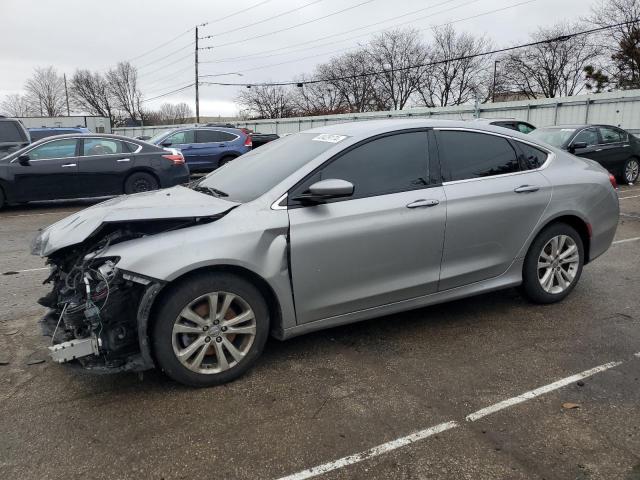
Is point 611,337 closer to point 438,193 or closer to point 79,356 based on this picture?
point 438,193

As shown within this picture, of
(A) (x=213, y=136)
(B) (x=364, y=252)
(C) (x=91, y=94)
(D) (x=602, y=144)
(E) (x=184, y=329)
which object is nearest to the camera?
(E) (x=184, y=329)

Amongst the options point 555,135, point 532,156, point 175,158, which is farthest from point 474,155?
point 555,135

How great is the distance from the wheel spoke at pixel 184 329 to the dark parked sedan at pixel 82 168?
841 cm

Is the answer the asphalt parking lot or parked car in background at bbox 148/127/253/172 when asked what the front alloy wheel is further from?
parked car in background at bbox 148/127/253/172

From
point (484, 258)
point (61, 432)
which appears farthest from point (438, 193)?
point (61, 432)

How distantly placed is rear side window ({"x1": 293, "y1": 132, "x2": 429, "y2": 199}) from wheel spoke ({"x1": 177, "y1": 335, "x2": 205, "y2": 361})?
3.73 feet

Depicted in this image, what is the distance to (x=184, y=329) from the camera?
3104mm

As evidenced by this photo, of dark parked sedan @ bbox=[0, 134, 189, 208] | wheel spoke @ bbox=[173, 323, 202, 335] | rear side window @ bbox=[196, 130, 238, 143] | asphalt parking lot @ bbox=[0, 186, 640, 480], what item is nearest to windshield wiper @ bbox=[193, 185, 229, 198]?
wheel spoke @ bbox=[173, 323, 202, 335]

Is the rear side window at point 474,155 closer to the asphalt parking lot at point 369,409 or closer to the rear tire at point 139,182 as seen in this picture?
the asphalt parking lot at point 369,409

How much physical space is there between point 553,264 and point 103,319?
12.0 feet

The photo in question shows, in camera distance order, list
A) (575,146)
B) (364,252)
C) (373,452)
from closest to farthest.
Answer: (373,452) → (364,252) → (575,146)

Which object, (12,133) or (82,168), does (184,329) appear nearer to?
(82,168)

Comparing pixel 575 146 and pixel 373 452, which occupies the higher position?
pixel 575 146

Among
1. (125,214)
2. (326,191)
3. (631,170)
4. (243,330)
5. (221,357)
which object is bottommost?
(221,357)
